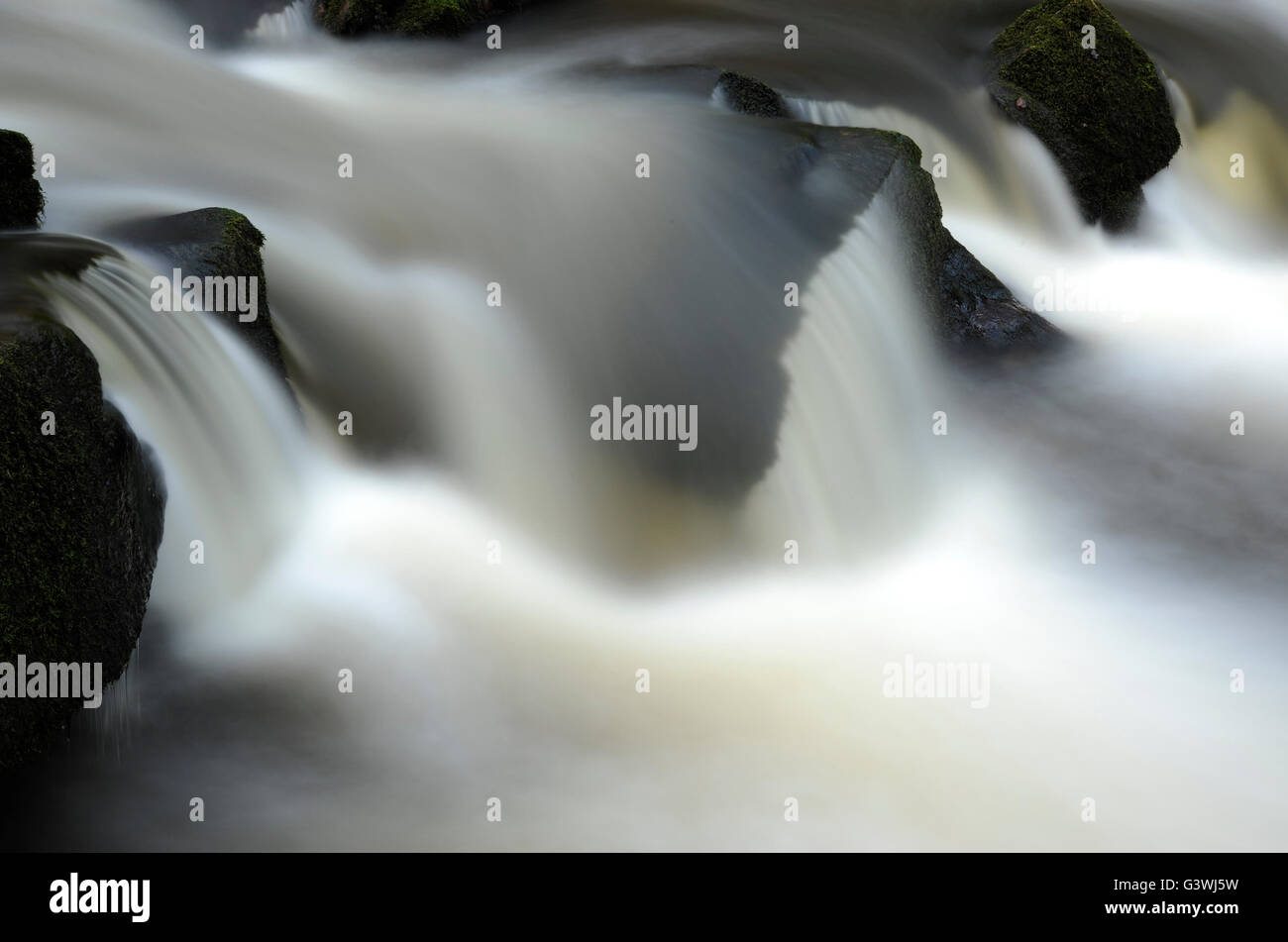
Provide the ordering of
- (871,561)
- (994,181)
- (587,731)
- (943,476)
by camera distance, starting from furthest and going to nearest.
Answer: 1. (994,181)
2. (943,476)
3. (871,561)
4. (587,731)

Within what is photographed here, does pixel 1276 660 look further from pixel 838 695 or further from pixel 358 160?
pixel 358 160

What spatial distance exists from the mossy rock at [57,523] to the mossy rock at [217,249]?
1065 millimetres

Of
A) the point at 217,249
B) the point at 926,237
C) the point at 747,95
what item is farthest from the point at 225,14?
the point at 926,237

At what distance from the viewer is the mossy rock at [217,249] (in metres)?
5.57

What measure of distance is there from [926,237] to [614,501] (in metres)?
2.85

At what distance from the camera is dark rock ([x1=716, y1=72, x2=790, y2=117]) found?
8461 mm

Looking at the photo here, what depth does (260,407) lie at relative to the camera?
5.54 m

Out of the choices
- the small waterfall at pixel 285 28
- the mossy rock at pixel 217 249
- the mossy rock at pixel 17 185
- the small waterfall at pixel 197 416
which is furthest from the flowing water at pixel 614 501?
the small waterfall at pixel 285 28

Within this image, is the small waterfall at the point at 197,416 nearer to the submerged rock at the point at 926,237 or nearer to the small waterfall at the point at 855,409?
the small waterfall at the point at 855,409

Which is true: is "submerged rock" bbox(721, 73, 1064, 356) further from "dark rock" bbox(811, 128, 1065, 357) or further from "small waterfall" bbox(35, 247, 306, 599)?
"small waterfall" bbox(35, 247, 306, 599)

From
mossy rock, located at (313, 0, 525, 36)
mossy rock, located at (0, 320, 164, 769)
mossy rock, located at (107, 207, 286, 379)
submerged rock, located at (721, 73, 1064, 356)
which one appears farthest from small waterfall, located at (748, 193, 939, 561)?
mossy rock, located at (313, 0, 525, 36)

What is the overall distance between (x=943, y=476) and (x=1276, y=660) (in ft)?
5.92

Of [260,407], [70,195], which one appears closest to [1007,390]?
[260,407]

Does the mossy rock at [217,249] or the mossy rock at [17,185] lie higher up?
the mossy rock at [17,185]
